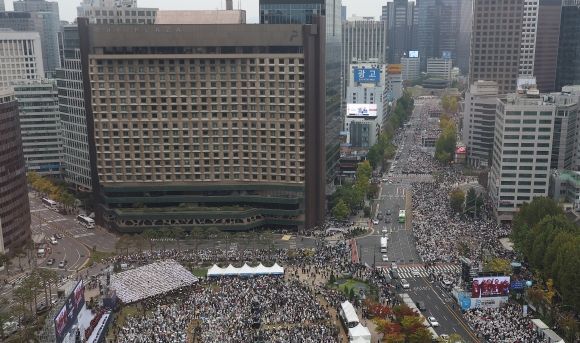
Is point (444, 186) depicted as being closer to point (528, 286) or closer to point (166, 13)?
point (528, 286)

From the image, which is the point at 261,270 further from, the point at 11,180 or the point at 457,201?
the point at 457,201

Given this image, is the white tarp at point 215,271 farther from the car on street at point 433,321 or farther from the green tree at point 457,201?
the green tree at point 457,201

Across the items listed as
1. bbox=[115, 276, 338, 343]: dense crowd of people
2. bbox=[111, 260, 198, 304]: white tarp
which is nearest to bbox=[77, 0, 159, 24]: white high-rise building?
bbox=[111, 260, 198, 304]: white tarp

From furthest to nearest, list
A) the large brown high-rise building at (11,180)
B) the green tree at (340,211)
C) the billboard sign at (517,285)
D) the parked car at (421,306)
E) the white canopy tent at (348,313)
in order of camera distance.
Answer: the green tree at (340,211) → the large brown high-rise building at (11,180) → the billboard sign at (517,285) → the parked car at (421,306) → the white canopy tent at (348,313)

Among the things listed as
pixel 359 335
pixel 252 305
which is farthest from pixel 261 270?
pixel 359 335

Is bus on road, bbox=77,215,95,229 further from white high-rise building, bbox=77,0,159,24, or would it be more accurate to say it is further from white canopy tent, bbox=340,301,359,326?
white canopy tent, bbox=340,301,359,326

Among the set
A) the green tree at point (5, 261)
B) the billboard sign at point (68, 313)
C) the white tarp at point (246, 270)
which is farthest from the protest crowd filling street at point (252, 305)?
the green tree at point (5, 261)

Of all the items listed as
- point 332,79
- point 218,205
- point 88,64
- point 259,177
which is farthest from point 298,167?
point 88,64
